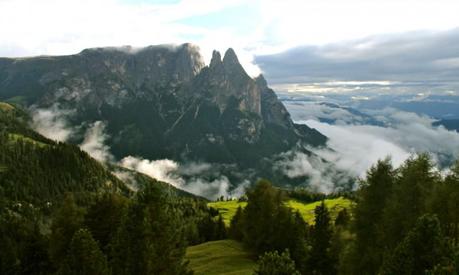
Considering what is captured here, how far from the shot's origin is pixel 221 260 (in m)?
73.8

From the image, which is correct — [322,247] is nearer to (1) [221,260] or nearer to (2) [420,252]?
(1) [221,260]

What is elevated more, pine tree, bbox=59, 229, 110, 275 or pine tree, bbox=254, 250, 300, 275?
pine tree, bbox=254, 250, 300, 275

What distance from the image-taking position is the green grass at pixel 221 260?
218 feet

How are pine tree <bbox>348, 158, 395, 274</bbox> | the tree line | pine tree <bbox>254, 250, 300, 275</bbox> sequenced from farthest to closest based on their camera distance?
pine tree <bbox>348, 158, 395, 274</bbox> → the tree line → pine tree <bbox>254, 250, 300, 275</bbox>

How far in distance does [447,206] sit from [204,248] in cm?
5666

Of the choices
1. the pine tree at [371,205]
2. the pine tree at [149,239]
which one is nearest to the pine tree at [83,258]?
the pine tree at [149,239]

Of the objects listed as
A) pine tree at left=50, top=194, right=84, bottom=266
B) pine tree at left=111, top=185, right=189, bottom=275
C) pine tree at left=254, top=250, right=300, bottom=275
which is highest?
pine tree at left=254, top=250, right=300, bottom=275

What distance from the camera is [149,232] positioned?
3716 centimetres

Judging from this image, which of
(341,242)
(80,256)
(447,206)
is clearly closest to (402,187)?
(447,206)

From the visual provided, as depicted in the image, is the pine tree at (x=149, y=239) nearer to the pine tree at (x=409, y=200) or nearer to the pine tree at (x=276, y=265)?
the pine tree at (x=276, y=265)

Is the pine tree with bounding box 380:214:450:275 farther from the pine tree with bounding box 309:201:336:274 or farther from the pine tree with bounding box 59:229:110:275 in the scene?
the pine tree with bounding box 309:201:336:274

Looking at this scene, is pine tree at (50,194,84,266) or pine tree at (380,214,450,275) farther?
pine tree at (50,194,84,266)

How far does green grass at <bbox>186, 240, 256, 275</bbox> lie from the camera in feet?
218

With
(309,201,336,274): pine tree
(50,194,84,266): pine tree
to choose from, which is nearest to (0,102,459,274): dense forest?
(309,201,336,274): pine tree
